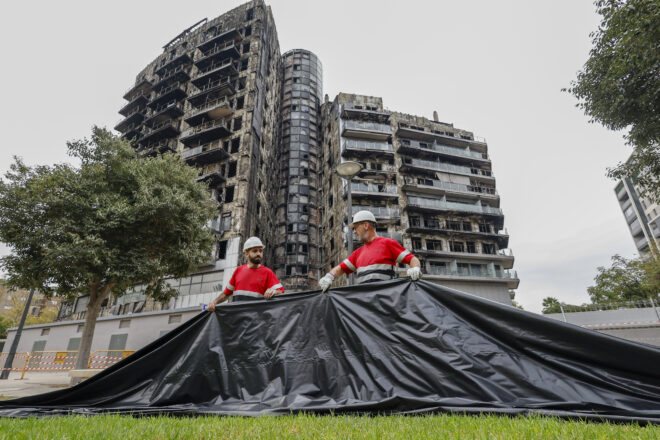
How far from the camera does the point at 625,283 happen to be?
3694cm

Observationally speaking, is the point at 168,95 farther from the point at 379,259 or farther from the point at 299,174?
the point at 379,259

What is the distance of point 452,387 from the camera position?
3271 millimetres

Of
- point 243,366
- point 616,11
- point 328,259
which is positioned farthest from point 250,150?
point 243,366

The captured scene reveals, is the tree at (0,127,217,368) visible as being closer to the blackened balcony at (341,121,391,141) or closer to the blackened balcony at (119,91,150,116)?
the blackened balcony at (341,121,391,141)

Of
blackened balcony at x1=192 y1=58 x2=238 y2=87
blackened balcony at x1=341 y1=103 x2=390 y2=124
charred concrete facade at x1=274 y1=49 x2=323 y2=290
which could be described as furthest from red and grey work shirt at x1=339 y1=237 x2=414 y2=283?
blackened balcony at x1=341 y1=103 x2=390 y2=124

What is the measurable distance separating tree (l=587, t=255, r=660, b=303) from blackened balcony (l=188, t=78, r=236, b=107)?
48.0 m

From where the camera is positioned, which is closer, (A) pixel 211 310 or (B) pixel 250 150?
(A) pixel 211 310

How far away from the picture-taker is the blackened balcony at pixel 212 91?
113 ft

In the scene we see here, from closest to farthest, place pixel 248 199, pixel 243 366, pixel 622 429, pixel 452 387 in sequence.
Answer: pixel 622 429 < pixel 452 387 < pixel 243 366 < pixel 248 199

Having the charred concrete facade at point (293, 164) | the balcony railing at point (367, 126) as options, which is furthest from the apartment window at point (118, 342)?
the balcony railing at point (367, 126)

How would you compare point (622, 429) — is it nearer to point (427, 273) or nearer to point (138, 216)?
point (138, 216)

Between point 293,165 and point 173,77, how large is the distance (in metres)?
18.2

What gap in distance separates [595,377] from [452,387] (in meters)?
1.28

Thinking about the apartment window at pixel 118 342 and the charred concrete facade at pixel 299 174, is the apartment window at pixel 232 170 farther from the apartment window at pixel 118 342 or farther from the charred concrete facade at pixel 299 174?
the apartment window at pixel 118 342
